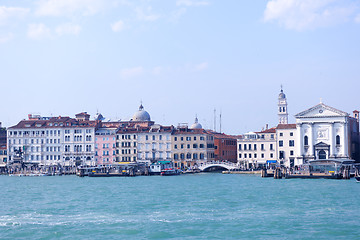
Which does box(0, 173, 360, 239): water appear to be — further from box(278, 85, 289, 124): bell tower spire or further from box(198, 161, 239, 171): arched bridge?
box(278, 85, 289, 124): bell tower spire

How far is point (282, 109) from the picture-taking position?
103m

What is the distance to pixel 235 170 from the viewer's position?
73.1 m

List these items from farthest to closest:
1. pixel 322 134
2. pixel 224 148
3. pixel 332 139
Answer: pixel 224 148 → pixel 322 134 → pixel 332 139

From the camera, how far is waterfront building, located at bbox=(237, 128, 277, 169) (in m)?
75.6

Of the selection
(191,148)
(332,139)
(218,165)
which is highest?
(332,139)

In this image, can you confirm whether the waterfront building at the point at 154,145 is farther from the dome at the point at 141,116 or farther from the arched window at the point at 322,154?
the arched window at the point at 322,154

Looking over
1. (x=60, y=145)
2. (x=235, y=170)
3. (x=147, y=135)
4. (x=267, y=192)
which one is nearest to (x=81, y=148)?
(x=60, y=145)

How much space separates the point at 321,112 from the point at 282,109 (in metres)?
31.0

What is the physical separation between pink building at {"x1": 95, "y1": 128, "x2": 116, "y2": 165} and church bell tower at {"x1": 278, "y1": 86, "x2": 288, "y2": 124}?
104ft

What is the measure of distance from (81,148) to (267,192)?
44.4 m

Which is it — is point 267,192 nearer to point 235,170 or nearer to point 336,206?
point 336,206

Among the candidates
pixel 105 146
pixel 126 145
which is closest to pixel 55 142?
pixel 105 146

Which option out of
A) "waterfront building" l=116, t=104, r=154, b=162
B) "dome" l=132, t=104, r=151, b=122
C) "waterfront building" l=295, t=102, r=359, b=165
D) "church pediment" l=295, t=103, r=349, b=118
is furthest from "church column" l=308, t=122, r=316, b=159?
"dome" l=132, t=104, r=151, b=122

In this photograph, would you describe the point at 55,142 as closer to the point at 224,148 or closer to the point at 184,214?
the point at 224,148
